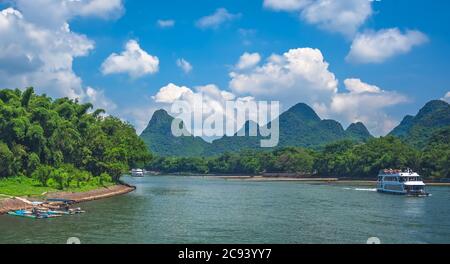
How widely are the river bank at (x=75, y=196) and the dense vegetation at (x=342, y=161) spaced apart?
62.5 m

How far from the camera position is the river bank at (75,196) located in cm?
3738

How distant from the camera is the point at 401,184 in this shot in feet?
207

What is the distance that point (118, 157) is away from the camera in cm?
7100

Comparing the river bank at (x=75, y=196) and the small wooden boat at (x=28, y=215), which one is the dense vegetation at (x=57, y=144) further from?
the small wooden boat at (x=28, y=215)

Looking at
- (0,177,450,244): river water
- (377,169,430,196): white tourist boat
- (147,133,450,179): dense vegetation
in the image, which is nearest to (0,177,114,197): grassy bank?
(0,177,450,244): river water

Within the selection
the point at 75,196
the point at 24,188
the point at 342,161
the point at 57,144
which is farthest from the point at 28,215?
the point at 342,161

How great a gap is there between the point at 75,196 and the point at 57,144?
1011cm

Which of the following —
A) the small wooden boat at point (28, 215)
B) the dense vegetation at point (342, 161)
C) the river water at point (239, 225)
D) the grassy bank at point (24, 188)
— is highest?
the dense vegetation at point (342, 161)

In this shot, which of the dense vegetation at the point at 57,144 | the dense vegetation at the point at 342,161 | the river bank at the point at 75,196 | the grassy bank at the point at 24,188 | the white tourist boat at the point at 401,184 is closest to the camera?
the river bank at the point at 75,196

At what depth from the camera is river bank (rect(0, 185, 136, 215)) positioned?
3738 cm

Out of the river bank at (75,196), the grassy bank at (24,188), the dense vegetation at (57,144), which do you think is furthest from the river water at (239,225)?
the dense vegetation at (57,144)

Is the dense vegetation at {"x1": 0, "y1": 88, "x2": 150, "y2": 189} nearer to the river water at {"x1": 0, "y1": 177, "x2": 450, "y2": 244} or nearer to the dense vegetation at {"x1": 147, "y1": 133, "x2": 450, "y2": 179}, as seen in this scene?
the river water at {"x1": 0, "y1": 177, "x2": 450, "y2": 244}
